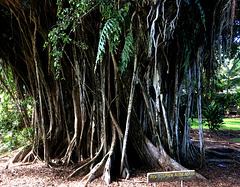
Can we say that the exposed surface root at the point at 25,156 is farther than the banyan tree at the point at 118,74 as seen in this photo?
Yes

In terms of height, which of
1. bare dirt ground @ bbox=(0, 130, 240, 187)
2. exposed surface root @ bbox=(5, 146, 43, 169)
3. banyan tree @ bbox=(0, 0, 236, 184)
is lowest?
bare dirt ground @ bbox=(0, 130, 240, 187)

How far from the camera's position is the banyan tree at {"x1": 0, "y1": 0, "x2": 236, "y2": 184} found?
2.20 m

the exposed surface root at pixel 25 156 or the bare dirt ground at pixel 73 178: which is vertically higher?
the exposed surface root at pixel 25 156

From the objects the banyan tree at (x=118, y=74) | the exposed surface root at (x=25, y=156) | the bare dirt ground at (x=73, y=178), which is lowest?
the bare dirt ground at (x=73, y=178)

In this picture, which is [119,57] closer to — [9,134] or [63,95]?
[63,95]

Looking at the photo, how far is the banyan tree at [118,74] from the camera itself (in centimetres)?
220

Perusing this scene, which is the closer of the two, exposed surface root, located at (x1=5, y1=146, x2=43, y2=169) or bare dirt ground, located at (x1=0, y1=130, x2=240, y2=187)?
bare dirt ground, located at (x1=0, y1=130, x2=240, y2=187)

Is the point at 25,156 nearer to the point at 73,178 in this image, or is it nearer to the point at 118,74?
the point at 73,178

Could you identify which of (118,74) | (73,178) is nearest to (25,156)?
(73,178)

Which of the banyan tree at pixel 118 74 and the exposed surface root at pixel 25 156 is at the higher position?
the banyan tree at pixel 118 74

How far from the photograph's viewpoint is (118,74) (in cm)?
263

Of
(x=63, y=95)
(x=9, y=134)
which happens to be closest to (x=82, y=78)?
(x=63, y=95)

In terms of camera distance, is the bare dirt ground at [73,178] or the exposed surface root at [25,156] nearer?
the bare dirt ground at [73,178]

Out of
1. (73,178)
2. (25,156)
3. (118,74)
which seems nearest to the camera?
(73,178)
